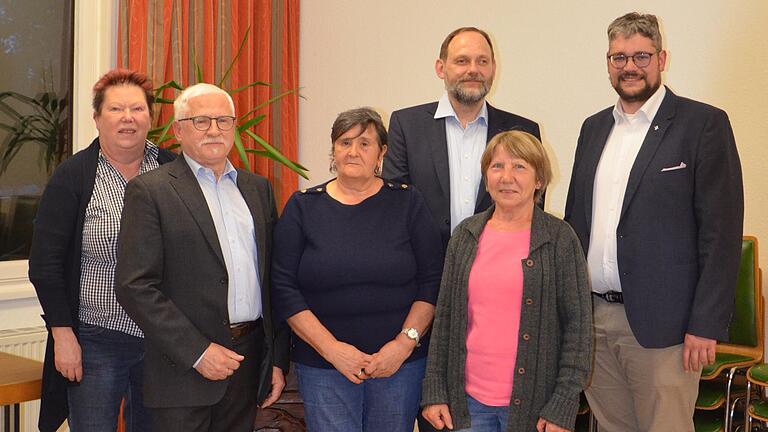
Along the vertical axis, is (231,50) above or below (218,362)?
above

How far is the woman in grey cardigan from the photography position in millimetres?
1993

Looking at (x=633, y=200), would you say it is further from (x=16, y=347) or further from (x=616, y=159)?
(x=16, y=347)

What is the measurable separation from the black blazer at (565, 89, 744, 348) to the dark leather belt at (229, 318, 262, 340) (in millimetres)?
1099

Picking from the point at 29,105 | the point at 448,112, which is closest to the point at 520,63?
the point at 448,112

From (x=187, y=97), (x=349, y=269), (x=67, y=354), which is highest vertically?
(x=187, y=97)

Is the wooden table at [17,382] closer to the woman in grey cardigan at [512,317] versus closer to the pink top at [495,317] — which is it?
the woman in grey cardigan at [512,317]

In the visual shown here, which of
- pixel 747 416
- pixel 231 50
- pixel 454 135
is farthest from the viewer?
pixel 231 50

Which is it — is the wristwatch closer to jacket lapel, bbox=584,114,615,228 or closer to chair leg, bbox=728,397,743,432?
jacket lapel, bbox=584,114,615,228

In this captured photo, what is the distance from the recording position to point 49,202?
2.17 m

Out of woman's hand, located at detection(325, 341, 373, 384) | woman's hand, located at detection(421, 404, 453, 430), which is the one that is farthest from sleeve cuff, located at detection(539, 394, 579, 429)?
woman's hand, located at detection(325, 341, 373, 384)

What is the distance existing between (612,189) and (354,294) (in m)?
0.87

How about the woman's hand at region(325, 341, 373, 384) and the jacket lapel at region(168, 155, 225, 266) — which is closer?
the jacket lapel at region(168, 155, 225, 266)

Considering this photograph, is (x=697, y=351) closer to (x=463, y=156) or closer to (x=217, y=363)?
(x=463, y=156)

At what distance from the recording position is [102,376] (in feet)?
7.23
